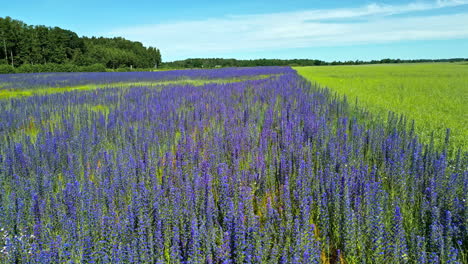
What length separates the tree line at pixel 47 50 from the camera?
4647 cm

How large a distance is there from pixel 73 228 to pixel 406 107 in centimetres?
1008

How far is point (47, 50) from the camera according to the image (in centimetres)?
5041

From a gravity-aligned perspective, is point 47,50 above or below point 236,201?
above

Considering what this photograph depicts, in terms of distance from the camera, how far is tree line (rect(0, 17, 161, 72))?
152ft

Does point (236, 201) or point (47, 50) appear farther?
point (47, 50)

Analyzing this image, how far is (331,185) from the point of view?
3.37 m

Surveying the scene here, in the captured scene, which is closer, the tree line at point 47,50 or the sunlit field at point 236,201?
the sunlit field at point 236,201

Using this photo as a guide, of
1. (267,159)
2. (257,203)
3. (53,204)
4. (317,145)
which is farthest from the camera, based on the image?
(317,145)

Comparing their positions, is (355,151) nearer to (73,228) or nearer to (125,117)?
(73,228)

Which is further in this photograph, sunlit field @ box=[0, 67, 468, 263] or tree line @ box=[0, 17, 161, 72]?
tree line @ box=[0, 17, 161, 72]

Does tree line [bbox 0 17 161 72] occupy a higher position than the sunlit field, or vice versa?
tree line [bbox 0 17 161 72]

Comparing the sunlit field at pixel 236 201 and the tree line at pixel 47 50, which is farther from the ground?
the tree line at pixel 47 50

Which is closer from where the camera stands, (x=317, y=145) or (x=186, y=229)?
(x=186, y=229)

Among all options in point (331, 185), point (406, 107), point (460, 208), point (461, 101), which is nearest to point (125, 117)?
point (331, 185)
